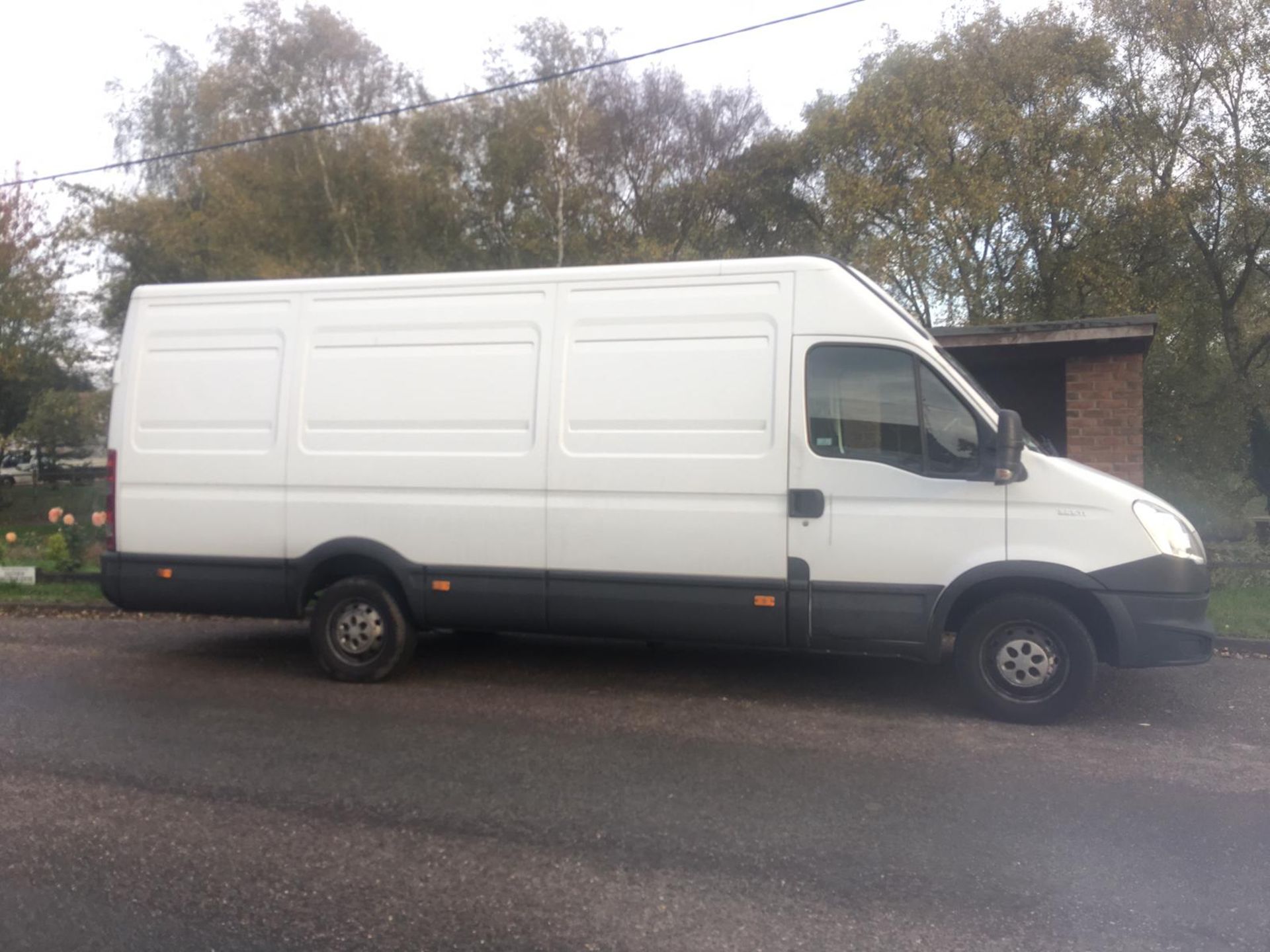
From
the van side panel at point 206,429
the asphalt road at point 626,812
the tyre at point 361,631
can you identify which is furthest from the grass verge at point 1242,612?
the van side panel at point 206,429

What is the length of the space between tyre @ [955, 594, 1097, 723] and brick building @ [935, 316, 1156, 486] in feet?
13.9

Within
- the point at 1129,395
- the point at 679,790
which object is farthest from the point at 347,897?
the point at 1129,395

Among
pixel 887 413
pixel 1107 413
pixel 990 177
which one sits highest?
pixel 990 177

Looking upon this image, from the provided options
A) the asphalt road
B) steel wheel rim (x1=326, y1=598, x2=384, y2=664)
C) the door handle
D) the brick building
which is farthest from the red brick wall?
steel wheel rim (x1=326, y1=598, x2=384, y2=664)

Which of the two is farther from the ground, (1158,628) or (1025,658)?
(1158,628)

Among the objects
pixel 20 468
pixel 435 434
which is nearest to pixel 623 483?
pixel 435 434

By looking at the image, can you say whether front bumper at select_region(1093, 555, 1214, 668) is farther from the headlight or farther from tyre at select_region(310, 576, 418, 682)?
tyre at select_region(310, 576, 418, 682)

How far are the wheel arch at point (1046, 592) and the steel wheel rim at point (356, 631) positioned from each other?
3620 mm

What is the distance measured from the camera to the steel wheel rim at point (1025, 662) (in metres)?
6.75

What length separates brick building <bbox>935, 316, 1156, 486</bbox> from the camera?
10.5 metres

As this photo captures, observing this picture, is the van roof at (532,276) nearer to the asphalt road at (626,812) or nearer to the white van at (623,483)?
the white van at (623,483)

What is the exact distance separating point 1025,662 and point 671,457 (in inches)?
94.7

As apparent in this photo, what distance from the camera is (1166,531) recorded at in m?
6.68

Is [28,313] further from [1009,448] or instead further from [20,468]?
[1009,448]
